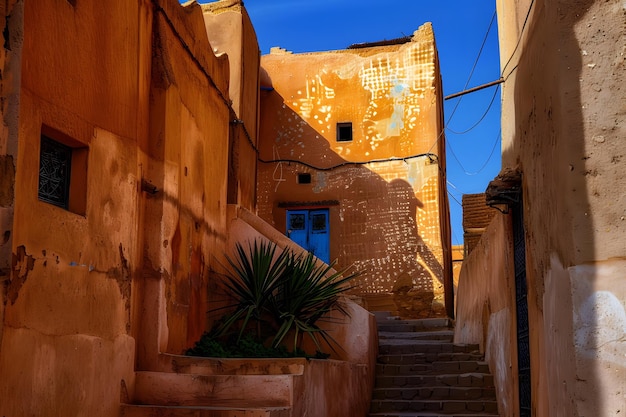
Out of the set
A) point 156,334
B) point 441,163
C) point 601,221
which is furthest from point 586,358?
point 441,163

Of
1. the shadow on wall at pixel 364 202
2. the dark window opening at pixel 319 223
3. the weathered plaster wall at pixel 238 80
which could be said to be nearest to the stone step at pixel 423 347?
the weathered plaster wall at pixel 238 80

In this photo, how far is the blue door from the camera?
16172 mm

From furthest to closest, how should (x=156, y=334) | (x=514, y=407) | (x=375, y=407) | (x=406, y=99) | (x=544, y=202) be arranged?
(x=406, y=99)
(x=375, y=407)
(x=514, y=407)
(x=156, y=334)
(x=544, y=202)

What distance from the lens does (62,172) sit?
5.83 metres

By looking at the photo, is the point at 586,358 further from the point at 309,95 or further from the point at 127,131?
the point at 309,95

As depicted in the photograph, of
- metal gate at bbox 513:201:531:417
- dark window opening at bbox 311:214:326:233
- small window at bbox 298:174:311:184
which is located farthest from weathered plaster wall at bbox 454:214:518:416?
small window at bbox 298:174:311:184

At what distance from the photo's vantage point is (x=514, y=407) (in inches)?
303

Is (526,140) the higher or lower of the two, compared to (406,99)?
lower

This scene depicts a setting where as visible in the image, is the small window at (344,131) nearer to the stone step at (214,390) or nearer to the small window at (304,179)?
the small window at (304,179)

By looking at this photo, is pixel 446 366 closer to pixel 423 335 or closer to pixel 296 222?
pixel 423 335

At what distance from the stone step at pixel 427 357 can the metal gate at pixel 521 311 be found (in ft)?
10.4

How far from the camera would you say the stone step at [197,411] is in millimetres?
5781

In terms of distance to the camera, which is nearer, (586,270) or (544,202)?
(586,270)

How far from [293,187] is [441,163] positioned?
130 inches
